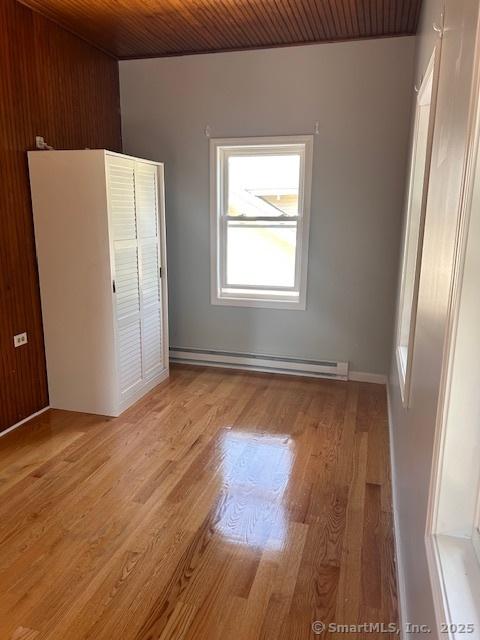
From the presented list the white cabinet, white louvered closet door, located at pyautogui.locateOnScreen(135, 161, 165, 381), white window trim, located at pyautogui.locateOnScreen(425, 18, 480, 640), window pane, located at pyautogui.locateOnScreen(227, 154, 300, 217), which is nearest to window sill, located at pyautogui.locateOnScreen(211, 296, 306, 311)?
white louvered closet door, located at pyautogui.locateOnScreen(135, 161, 165, 381)

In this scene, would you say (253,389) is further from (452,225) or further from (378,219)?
(452,225)

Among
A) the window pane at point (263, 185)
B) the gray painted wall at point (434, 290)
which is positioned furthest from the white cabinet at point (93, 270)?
the gray painted wall at point (434, 290)

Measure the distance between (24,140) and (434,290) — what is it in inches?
112

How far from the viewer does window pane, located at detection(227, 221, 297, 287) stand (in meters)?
4.09

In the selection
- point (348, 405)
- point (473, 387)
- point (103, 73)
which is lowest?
point (348, 405)

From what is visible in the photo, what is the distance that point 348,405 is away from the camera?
362 centimetres

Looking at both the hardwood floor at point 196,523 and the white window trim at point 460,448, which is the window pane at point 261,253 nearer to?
the hardwood floor at point 196,523

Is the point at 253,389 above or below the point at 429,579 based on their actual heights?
below

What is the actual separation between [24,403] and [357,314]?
2.70 m

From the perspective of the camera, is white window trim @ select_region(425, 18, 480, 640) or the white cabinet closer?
white window trim @ select_region(425, 18, 480, 640)

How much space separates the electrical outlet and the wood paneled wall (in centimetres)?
3

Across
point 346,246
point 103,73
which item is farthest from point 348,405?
point 103,73

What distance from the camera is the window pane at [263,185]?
13.0 ft

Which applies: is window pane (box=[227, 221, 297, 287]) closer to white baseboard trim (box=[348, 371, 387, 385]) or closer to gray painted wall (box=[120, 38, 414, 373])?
gray painted wall (box=[120, 38, 414, 373])
